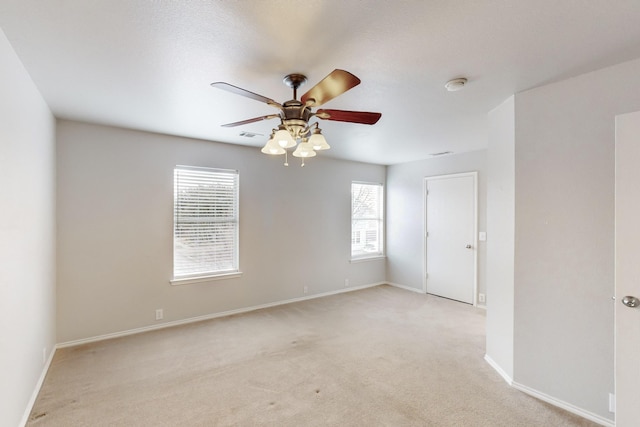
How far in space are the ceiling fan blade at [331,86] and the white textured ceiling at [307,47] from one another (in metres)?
0.29

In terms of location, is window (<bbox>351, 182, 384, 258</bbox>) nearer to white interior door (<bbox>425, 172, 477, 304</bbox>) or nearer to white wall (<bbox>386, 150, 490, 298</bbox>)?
white wall (<bbox>386, 150, 490, 298</bbox>)

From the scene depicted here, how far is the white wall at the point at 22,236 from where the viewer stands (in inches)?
67.6

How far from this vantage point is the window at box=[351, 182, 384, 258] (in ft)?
18.9

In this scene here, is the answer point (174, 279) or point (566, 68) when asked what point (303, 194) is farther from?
point (566, 68)

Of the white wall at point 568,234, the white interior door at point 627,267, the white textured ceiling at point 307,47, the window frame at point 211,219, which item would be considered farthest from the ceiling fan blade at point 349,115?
the window frame at point 211,219

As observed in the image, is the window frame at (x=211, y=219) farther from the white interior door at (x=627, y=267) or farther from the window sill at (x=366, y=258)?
the white interior door at (x=627, y=267)

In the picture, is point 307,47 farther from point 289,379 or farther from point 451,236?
point 451,236

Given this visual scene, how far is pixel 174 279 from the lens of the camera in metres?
3.82

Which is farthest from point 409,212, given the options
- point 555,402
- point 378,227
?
point 555,402

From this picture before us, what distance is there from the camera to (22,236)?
206 centimetres

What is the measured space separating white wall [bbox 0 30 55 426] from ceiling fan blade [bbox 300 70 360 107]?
1760 millimetres

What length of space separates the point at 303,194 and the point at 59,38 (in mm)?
3565

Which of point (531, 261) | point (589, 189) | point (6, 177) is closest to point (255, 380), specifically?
point (6, 177)

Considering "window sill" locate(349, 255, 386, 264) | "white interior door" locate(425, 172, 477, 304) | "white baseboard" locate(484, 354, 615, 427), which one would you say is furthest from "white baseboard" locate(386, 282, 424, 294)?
"white baseboard" locate(484, 354, 615, 427)
